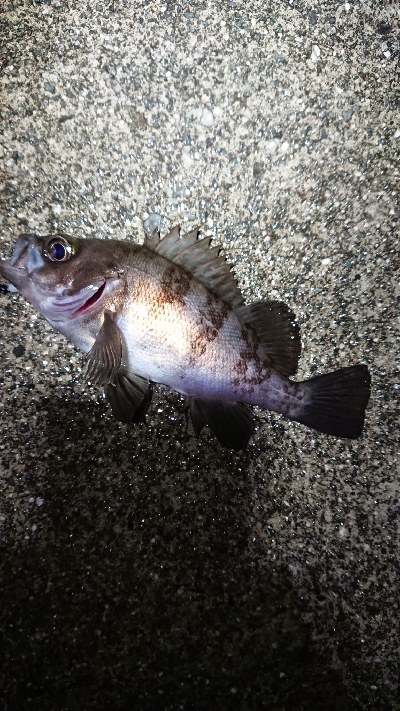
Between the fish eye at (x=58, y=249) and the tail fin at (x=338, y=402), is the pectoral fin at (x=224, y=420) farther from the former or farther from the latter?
the fish eye at (x=58, y=249)

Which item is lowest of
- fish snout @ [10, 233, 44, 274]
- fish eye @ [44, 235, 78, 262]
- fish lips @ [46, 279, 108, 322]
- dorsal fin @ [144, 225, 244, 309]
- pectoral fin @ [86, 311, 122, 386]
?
pectoral fin @ [86, 311, 122, 386]

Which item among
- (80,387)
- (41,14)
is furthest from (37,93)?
(80,387)

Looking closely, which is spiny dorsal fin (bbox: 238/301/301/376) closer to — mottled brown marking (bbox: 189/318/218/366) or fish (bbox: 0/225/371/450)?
fish (bbox: 0/225/371/450)

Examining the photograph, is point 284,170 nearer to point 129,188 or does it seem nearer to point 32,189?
point 129,188

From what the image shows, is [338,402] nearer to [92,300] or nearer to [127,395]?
[127,395]

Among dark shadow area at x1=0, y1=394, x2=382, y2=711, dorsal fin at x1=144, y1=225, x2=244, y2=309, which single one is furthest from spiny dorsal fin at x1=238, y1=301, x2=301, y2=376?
dark shadow area at x1=0, y1=394, x2=382, y2=711

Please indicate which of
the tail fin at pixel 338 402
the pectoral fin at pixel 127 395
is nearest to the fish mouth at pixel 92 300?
the pectoral fin at pixel 127 395

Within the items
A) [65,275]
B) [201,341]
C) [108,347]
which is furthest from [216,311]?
[65,275]
